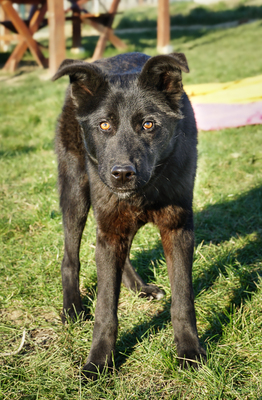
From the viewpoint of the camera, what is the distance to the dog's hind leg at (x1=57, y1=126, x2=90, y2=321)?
9.07 feet

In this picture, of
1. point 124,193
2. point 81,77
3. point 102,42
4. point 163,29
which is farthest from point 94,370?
point 163,29

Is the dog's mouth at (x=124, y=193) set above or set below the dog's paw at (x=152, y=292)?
above

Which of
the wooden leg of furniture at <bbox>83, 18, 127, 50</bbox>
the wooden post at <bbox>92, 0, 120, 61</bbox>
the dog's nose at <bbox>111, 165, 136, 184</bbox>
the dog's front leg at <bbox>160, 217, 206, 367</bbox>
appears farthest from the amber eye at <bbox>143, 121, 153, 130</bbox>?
the wooden leg of furniture at <bbox>83, 18, 127, 50</bbox>

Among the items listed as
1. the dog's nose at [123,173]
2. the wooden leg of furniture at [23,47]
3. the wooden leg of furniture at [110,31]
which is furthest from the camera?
the wooden leg of furniture at [110,31]

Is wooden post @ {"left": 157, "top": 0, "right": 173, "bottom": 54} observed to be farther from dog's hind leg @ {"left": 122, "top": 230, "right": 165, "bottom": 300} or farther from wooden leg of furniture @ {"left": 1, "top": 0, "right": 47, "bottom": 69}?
dog's hind leg @ {"left": 122, "top": 230, "right": 165, "bottom": 300}

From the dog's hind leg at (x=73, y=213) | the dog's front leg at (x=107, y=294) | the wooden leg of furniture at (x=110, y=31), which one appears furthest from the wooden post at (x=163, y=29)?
the dog's front leg at (x=107, y=294)

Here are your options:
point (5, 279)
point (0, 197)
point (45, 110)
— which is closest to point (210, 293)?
point (5, 279)

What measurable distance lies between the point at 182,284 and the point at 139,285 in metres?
0.70

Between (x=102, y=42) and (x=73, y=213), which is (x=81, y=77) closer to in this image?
(x=73, y=213)

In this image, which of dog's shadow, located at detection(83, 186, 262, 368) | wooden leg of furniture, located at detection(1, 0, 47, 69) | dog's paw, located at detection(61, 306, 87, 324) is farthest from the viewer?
wooden leg of furniture, located at detection(1, 0, 47, 69)

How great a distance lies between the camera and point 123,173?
2055 millimetres

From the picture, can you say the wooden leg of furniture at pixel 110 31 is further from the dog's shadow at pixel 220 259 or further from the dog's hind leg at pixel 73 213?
the dog's hind leg at pixel 73 213

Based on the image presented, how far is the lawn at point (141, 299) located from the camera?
83.0 inches

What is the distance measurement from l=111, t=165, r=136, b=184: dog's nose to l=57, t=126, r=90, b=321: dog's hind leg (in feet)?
2.30
